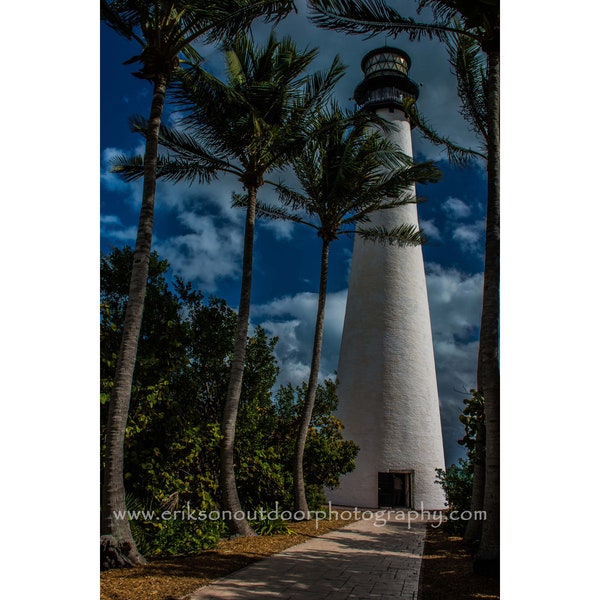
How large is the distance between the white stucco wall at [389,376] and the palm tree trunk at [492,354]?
1018 centimetres

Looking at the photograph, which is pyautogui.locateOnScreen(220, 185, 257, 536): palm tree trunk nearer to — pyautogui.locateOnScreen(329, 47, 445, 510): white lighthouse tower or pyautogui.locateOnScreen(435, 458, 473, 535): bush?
pyautogui.locateOnScreen(435, 458, 473, 535): bush

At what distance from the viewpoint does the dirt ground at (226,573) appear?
551 centimetres

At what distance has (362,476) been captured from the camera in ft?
55.4

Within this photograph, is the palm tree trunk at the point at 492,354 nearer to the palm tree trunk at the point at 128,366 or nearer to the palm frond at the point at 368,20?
the palm frond at the point at 368,20

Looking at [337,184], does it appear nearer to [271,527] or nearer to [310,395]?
[310,395]

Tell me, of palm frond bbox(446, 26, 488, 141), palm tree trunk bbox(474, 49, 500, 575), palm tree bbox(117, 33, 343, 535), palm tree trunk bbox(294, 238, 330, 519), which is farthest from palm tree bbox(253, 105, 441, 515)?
palm tree trunk bbox(474, 49, 500, 575)

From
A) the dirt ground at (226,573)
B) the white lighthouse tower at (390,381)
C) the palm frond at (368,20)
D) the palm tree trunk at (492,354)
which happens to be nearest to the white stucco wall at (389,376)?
the white lighthouse tower at (390,381)

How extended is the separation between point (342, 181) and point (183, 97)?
462 centimetres

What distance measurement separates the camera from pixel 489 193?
732 cm

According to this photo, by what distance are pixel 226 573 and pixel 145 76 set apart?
21.8ft

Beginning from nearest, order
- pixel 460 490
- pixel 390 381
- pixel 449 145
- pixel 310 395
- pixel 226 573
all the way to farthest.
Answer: pixel 226 573 → pixel 449 145 → pixel 460 490 → pixel 310 395 → pixel 390 381

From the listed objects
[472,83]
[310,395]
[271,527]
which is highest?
[472,83]

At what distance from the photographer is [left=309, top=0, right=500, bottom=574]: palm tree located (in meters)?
6.50

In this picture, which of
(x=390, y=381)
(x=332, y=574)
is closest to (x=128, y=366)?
(x=332, y=574)
